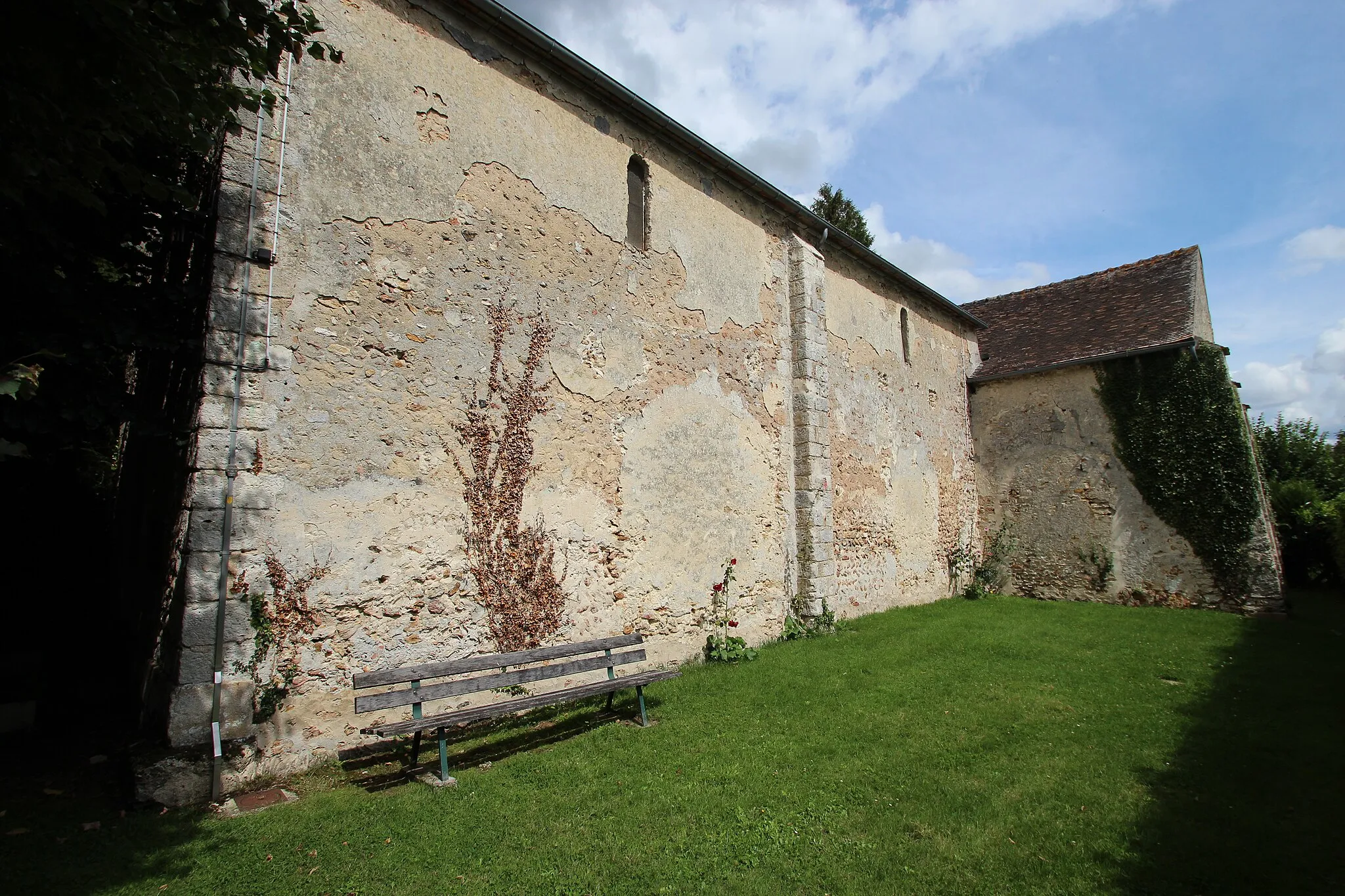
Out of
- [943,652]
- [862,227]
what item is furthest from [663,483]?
[862,227]

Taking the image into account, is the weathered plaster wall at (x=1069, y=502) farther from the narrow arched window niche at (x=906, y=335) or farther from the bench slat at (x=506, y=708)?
the bench slat at (x=506, y=708)

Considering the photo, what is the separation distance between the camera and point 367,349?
16.7 feet

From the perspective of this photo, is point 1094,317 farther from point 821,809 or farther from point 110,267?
point 110,267

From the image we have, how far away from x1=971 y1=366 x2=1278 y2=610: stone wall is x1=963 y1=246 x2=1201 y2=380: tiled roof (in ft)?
1.93

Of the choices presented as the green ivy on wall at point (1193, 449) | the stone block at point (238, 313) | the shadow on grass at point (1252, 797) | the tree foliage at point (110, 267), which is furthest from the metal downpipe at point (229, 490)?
the green ivy on wall at point (1193, 449)

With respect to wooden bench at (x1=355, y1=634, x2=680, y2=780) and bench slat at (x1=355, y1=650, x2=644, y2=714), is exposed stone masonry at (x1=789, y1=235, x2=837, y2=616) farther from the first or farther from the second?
bench slat at (x1=355, y1=650, x2=644, y2=714)

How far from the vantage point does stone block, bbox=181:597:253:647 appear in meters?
4.14

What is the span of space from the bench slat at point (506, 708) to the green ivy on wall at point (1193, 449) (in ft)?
34.4

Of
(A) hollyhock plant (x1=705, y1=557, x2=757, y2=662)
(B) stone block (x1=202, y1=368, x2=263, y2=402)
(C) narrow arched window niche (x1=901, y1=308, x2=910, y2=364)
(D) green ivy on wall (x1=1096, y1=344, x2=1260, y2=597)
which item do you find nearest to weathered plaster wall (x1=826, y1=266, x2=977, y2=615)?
(C) narrow arched window niche (x1=901, y1=308, x2=910, y2=364)

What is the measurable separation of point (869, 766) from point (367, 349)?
4835mm

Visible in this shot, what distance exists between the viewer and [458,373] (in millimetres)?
5562

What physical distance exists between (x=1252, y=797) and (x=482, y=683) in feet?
16.8

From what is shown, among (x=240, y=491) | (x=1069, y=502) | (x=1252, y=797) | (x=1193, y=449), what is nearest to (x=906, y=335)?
(x=1069, y=502)

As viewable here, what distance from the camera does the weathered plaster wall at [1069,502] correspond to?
11625 millimetres
